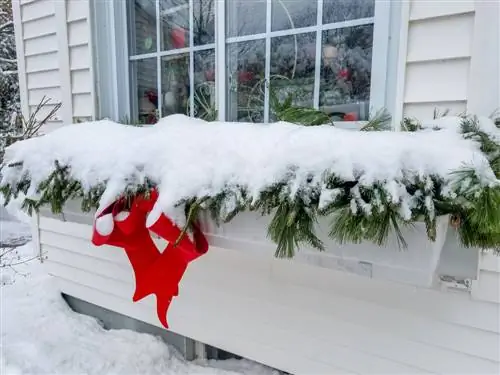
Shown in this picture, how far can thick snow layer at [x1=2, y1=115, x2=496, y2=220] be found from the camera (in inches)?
36.1

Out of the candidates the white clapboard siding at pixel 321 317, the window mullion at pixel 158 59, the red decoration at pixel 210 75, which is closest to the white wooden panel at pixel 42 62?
the window mullion at pixel 158 59

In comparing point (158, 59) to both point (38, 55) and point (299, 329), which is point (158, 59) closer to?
point (38, 55)

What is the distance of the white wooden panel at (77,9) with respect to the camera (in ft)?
7.14

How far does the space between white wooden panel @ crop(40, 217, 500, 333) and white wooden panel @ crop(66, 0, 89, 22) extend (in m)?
1.63

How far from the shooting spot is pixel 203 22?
193 centimetres

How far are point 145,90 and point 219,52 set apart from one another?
24.1 inches

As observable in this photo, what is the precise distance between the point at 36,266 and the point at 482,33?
3.49 metres

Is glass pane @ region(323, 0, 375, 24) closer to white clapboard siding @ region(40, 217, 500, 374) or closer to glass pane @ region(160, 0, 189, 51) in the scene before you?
glass pane @ region(160, 0, 189, 51)

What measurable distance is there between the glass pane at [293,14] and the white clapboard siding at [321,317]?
1041 millimetres

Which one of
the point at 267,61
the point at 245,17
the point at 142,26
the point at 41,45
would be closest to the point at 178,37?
the point at 142,26

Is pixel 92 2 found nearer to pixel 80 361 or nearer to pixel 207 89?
pixel 207 89

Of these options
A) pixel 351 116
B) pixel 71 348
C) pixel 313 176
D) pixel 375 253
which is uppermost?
pixel 351 116

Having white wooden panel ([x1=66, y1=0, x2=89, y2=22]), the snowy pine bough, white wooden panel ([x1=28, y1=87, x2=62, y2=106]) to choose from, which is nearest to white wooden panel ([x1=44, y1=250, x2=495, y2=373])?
the snowy pine bough

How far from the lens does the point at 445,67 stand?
1.29 m
